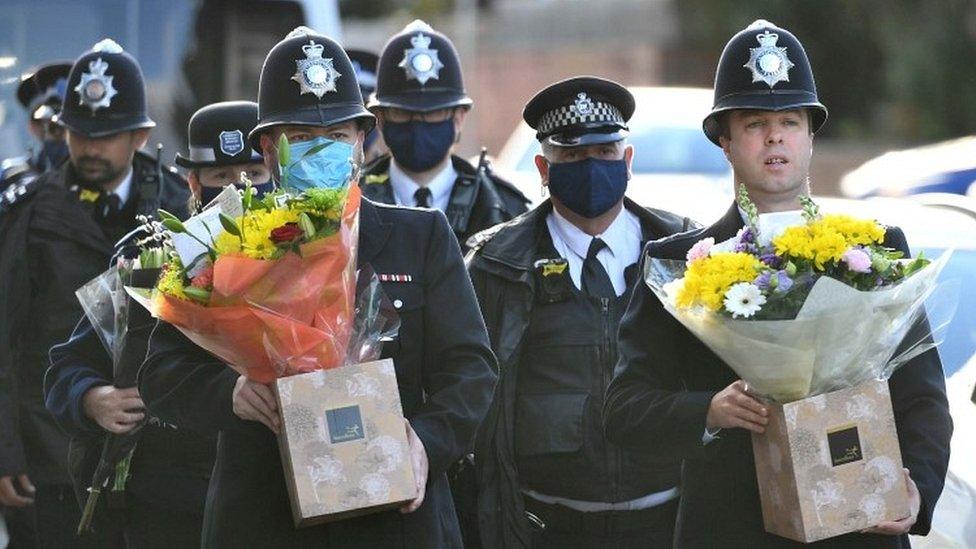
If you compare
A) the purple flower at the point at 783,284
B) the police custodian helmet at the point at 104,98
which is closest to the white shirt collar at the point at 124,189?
the police custodian helmet at the point at 104,98

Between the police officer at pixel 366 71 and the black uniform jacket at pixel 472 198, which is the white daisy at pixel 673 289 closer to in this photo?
the black uniform jacket at pixel 472 198

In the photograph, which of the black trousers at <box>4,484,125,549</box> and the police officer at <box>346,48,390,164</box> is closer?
Answer: the black trousers at <box>4,484,125,549</box>

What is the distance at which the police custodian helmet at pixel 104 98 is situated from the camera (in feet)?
25.1

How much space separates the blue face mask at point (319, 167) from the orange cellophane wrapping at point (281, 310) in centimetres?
29

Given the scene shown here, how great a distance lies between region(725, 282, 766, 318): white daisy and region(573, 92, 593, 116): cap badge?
2123mm

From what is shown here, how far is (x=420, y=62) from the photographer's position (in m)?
8.00

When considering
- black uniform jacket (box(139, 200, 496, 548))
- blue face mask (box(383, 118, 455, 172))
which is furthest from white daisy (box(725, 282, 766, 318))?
blue face mask (box(383, 118, 455, 172))

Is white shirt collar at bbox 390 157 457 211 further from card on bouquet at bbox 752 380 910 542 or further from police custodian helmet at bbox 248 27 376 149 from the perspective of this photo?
card on bouquet at bbox 752 380 910 542

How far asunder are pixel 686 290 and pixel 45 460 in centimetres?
359

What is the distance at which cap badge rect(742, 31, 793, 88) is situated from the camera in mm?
4836

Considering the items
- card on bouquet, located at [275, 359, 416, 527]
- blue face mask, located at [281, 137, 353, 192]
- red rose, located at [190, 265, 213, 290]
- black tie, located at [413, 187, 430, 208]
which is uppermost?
blue face mask, located at [281, 137, 353, 192]

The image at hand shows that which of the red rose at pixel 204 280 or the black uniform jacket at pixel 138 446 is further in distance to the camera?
the black uniform jacket at pixel 138 446

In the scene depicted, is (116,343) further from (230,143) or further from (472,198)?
(472,198)

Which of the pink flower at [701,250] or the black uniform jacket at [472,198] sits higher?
the pink flower at [701,250]
